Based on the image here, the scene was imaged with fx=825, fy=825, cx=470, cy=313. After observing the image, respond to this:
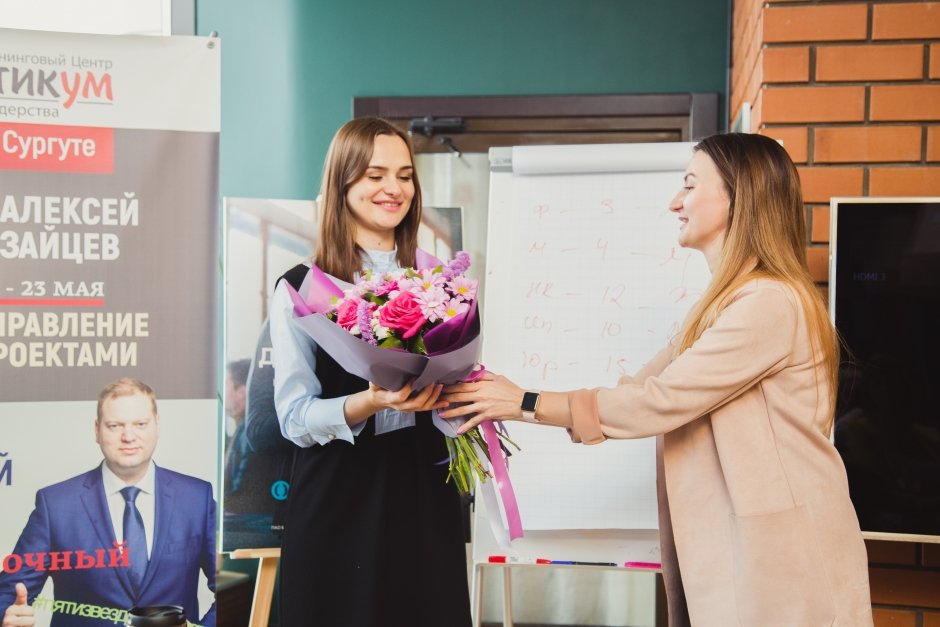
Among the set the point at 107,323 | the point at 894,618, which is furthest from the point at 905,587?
the point at 107,323

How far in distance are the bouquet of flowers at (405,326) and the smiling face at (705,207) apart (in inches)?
18.4

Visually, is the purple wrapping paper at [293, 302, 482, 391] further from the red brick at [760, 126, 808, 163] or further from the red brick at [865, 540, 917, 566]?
the red brick at [865, 540, 917, 566]

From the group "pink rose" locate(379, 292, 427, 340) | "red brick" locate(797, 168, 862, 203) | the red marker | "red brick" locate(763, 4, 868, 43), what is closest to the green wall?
"red brick" locate(763, 4, 868, 43)

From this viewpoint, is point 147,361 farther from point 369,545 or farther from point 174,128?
point 369,545

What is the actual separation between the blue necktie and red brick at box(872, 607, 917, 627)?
1890 millimetres

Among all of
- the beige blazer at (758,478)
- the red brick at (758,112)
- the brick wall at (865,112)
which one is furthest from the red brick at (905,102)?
the beige blazer at (758,478)

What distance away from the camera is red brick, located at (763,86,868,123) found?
2.21 metres

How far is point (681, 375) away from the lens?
1491mm

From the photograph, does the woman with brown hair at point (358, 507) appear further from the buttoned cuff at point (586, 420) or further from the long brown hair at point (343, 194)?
the buttoned cuff at point (586, 420)

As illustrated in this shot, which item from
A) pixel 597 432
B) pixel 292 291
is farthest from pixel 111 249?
pixel 597 432

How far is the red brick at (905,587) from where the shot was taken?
2195 millimetres

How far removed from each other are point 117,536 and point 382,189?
3.39 feet

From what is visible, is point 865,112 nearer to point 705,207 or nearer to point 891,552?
point 705,207

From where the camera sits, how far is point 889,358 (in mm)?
1965
